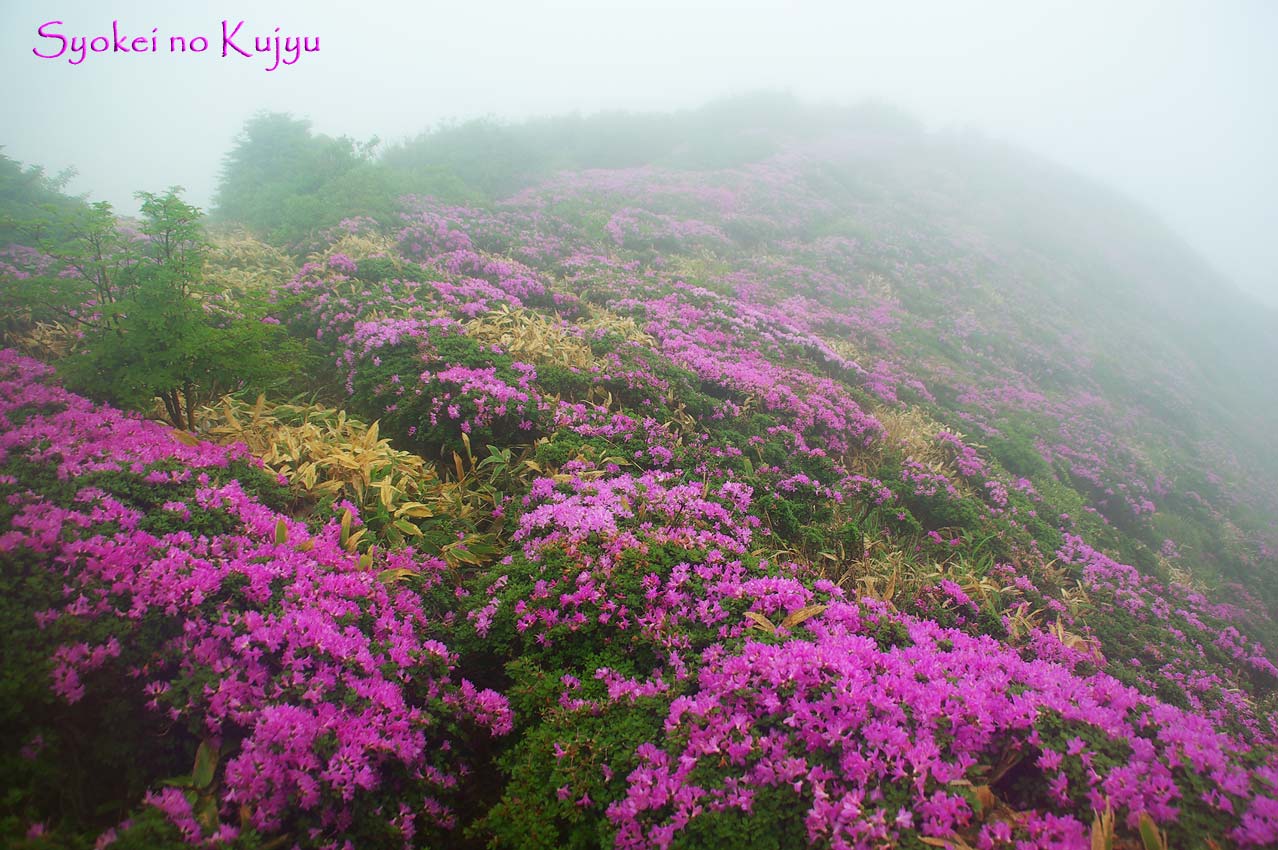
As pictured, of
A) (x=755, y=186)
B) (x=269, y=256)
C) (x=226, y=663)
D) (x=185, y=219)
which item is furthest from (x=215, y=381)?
(x=755, y=186)

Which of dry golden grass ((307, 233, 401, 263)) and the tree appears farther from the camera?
dry golden grass ((307, 233, 401, 263))

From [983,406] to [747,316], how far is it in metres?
5.90

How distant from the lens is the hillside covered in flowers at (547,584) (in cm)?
240

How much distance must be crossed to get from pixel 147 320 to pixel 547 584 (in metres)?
4.31

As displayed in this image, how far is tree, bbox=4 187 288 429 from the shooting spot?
4.54 m

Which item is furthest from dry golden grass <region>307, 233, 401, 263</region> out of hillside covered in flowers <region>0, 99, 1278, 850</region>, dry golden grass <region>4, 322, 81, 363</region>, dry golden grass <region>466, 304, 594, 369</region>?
dry golden grass <region>4, 322, 81, 363</region>

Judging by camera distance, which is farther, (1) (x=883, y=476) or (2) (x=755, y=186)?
(2) (x=755, y=186)

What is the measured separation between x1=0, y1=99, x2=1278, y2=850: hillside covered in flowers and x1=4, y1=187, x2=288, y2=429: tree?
38 mm

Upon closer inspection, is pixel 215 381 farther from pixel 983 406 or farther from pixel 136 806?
pixel 983 406

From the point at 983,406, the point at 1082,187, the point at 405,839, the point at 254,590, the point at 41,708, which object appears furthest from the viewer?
the point at 1082,187

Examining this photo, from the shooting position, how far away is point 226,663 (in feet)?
8.80

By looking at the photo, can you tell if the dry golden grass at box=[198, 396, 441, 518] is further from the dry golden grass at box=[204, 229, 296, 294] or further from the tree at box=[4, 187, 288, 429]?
the dry golden grass at box=[204, 229, 296, 294]

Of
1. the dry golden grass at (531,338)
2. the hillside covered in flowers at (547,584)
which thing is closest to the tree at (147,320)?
the hillside covered in flowers at (547,584)

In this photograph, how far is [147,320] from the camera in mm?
4566
